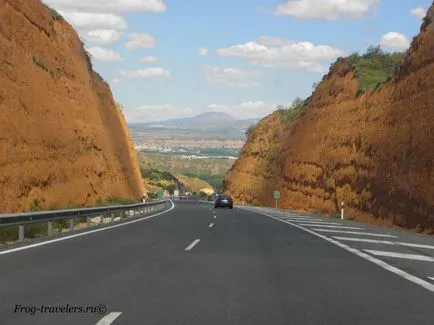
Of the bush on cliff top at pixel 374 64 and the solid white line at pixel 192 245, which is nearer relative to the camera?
the solid white line at pixel 192 245

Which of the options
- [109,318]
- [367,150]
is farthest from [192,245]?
[367,150]

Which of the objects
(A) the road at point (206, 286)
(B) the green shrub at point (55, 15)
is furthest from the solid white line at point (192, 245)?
(B) the green shrub at point (55, 15)

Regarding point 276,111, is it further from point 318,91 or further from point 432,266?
point 432,266

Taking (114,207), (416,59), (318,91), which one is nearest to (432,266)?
(114,207)

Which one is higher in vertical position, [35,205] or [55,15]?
[55,15]

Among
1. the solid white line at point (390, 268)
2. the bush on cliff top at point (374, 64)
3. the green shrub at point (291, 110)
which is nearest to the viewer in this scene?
the solid white line at point (390, 268)

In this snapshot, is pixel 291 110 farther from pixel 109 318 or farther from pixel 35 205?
pixel 109 318

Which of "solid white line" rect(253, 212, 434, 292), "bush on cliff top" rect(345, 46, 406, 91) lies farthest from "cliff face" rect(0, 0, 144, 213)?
"bush on cliff top" rect(345, 46, 406, 91)

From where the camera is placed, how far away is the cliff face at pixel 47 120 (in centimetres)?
2812

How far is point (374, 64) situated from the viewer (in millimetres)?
58094

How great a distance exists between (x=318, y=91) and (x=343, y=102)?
34.5 ft

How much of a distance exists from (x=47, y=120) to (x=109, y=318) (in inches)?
1133

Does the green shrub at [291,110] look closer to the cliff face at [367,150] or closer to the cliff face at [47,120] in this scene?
the cliff face at [367,150]

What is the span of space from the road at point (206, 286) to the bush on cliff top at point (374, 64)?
41710mm
